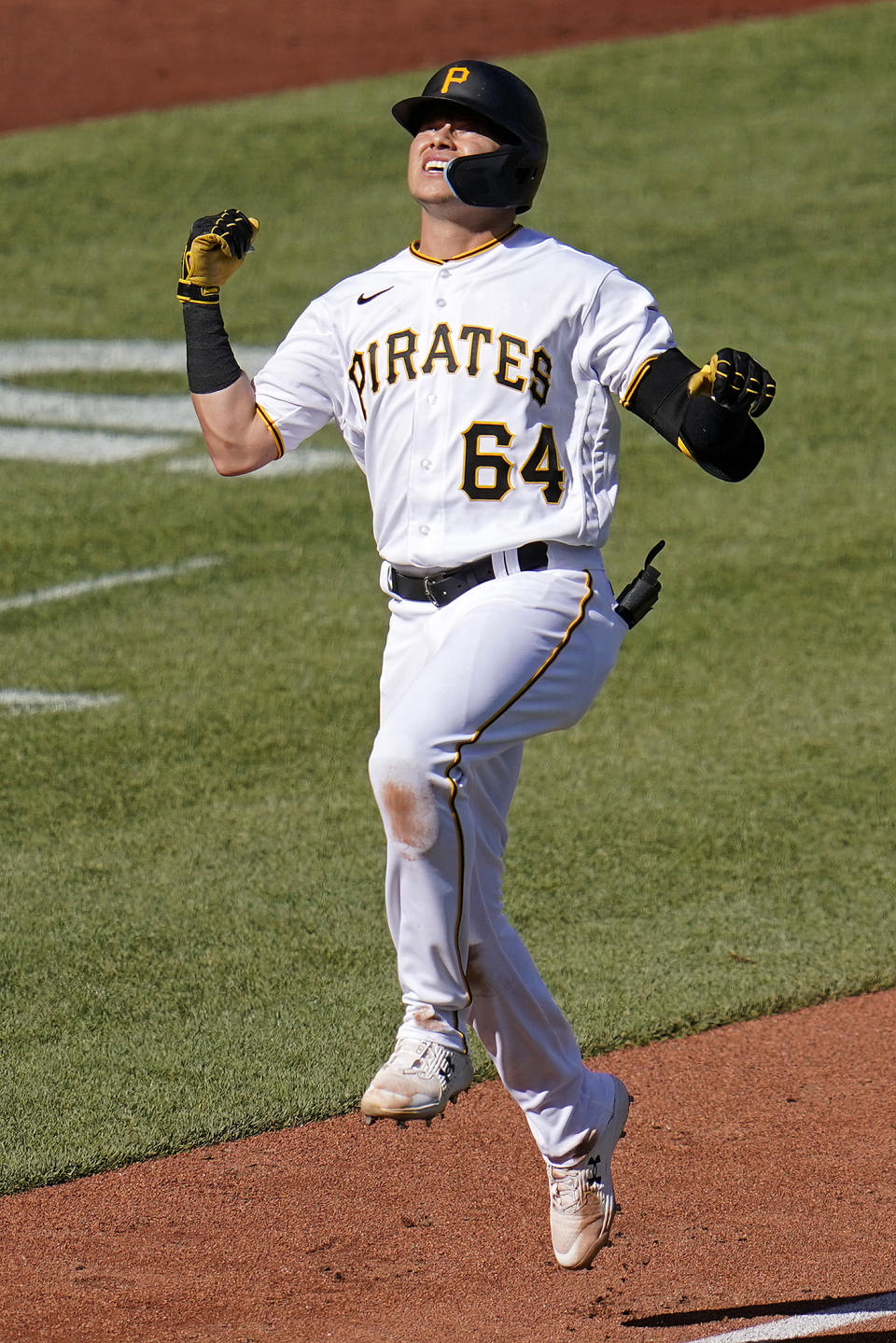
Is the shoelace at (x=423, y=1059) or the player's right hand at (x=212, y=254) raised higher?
the player's right hand at (x=212, y=254)

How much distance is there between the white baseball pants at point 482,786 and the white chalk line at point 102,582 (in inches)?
221

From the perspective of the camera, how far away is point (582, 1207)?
4.20 meters

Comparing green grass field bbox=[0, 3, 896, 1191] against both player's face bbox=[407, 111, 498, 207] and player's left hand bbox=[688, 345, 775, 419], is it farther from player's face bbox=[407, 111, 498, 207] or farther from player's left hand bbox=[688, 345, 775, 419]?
player's face bbox=[407, 111, 498, 207]

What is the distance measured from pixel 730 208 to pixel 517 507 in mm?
12287

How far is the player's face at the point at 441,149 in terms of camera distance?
13.6ft

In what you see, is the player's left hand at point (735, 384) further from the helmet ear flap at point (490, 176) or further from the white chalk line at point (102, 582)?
the white chalk line at point (102, 582)

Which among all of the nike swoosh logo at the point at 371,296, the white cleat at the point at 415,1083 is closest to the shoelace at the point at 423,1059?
the white cleat at the point at 415,1083

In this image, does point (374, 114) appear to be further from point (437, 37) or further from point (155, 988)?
point (155, 988)

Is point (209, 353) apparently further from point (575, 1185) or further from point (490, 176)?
point (575, 1185)

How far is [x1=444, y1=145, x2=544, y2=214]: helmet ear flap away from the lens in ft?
13.5

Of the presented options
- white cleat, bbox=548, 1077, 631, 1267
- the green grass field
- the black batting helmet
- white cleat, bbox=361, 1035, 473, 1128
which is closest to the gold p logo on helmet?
the black batting helmet

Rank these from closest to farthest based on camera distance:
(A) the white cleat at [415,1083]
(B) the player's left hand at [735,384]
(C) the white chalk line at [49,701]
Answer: (A) the white cleat at [415,1083], (B) the player's left hand at [735,384], (C) the white chalk line at [49,701]

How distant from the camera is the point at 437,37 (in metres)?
19.9

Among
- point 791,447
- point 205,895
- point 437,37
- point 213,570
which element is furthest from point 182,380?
point 437,37
